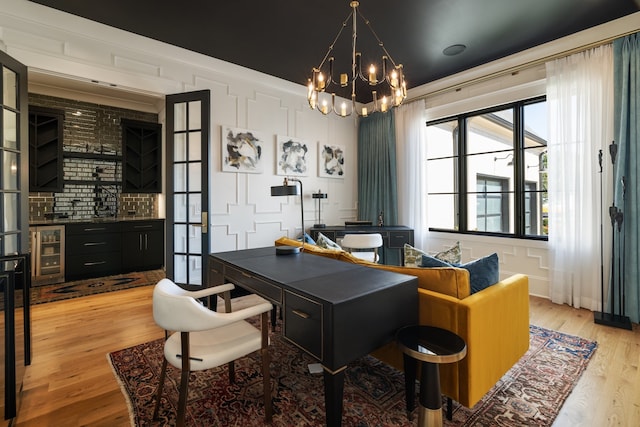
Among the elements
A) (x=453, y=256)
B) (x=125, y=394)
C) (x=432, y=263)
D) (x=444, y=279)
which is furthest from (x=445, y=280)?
(x=125, y=394)

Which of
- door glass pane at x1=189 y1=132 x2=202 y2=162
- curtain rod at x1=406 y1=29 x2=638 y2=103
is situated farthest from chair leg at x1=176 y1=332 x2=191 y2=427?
curtain rod at x1=406 y1=29 x2=638 y2=103

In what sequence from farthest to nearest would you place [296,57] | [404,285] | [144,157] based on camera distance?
1. [144,157]
2. [296,57]
3. [404,285]

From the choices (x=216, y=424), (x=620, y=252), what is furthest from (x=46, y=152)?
(x=620, y=252)

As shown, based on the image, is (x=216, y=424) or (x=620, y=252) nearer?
(x=216, y=424)

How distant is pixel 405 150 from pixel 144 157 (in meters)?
4.73

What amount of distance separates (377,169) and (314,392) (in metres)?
4.06

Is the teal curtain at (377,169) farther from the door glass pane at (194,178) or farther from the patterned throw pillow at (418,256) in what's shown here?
the door glass pane at (194,178)

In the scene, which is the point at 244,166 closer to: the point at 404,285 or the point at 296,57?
the point at 296,57

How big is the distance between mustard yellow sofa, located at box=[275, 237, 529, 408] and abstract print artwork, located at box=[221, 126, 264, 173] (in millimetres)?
2890

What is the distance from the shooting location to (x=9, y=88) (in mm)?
2398

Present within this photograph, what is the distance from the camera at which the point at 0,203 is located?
7.54 ft

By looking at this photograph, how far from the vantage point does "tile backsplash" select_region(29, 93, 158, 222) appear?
470 cm

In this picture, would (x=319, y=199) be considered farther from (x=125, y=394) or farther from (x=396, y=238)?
(x=125, y=394)

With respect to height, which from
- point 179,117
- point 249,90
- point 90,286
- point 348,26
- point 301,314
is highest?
point 348,26
